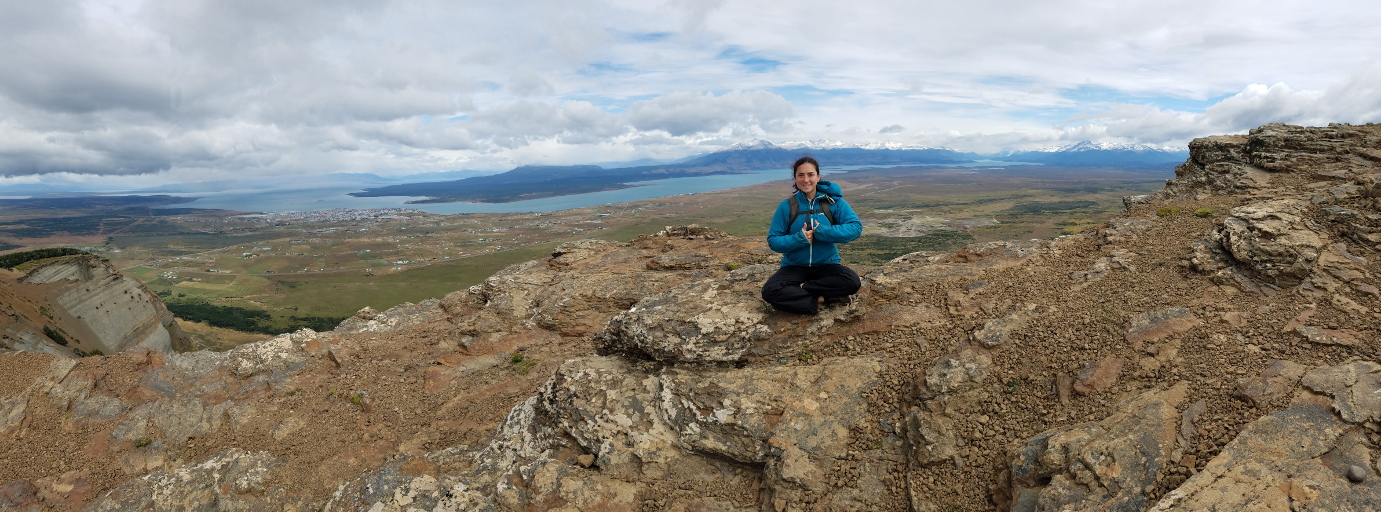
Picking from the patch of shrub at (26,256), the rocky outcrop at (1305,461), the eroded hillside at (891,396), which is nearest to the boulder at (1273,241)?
the eroded hillside at (891,396)

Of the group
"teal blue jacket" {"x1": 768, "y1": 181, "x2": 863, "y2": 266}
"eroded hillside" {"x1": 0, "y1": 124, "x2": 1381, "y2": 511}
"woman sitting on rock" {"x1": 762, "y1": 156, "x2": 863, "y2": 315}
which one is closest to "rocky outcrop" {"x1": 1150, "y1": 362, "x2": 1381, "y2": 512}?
"eroded hillside" {"x1": 0, "y1": 124, "x2": 1381, "y2": 511}

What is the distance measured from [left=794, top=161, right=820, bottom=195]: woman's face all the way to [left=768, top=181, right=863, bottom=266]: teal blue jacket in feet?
0.69

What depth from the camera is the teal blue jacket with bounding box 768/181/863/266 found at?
9969 mm

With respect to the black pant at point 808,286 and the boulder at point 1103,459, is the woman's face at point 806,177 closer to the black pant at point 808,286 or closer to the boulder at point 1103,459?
the black pant at point 808,286

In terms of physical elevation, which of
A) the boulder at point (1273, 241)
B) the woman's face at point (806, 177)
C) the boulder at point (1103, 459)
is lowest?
the boulder at point (1103, 459)

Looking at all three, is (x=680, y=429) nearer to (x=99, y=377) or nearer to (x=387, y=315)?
(x=387, y=315)

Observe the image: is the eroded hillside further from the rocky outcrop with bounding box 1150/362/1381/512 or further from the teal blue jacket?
the teal blue jacket

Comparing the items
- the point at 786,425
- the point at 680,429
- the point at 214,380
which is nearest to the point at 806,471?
the point at 786,425

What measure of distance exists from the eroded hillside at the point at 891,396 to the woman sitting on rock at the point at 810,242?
2.27 feet

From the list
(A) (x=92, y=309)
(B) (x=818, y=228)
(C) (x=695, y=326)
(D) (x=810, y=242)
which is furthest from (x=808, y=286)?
(A) (x=92, y=309)

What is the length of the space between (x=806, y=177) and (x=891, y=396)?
422cm

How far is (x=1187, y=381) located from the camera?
7.76 meters

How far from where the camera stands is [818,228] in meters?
10.0

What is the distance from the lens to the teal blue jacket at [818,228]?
997cm
